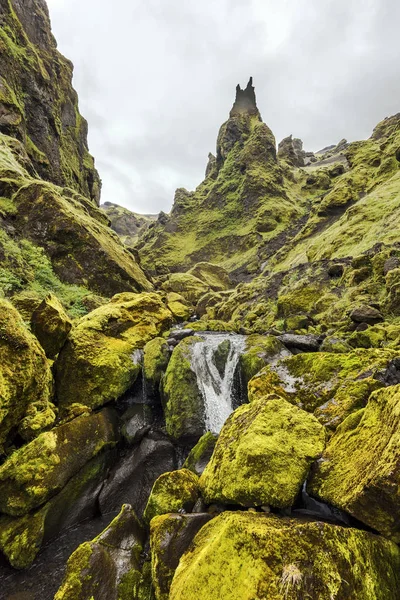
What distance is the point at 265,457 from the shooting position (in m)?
4.93

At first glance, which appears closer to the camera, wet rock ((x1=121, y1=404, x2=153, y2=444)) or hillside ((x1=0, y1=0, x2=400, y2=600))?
hillside ((x1=0, y1=0, x2=400, y2=600))

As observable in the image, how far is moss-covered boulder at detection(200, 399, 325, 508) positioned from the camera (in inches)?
185

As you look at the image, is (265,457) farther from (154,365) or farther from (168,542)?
(154,365)

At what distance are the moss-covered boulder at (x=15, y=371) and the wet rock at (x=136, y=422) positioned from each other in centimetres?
435

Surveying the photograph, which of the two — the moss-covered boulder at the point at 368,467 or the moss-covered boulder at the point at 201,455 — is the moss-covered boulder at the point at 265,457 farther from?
the moss-covered boulder at the point at 201,455

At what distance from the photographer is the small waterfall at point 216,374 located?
1221 cm

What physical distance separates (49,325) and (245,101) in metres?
114

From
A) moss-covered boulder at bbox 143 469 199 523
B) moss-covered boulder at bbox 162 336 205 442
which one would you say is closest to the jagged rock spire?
moss-covered boulder at bbox 162 336 205 442

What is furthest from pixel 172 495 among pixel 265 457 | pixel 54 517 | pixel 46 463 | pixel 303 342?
pixel 303 342

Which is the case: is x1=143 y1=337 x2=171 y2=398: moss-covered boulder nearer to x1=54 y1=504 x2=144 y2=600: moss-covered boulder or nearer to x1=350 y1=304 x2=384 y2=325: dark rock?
x1=54 y1=504 x2=144 y2=600: moss-covered boulder

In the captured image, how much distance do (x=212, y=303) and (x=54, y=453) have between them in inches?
1023

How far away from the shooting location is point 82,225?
23406 millimetres

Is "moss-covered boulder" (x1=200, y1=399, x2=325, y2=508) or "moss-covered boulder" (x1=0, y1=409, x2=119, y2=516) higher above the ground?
"moss-covered boulder" (x1=200, y1=399, x2=325, y2=508)

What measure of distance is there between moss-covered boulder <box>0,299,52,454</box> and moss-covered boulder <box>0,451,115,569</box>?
2.01m
